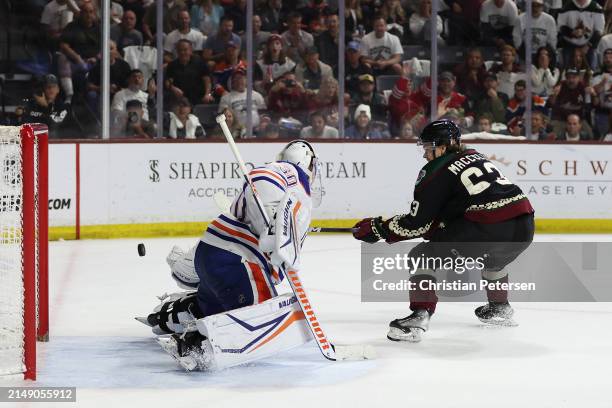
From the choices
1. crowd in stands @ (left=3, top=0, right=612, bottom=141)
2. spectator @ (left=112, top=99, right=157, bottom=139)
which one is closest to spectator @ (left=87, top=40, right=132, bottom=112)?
crowd in stands @ (left=3, top=0, right=612, bottom=141)

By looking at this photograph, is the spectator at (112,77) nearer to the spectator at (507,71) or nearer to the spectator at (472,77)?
the spectator at (472,77)

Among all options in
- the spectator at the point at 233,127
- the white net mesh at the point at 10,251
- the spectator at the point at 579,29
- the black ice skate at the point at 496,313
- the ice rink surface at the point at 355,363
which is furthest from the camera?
the spectator at the point at 579,29

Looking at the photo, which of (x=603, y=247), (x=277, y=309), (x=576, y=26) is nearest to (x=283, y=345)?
(x=277, y=309)

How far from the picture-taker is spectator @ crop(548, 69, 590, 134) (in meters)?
9.21

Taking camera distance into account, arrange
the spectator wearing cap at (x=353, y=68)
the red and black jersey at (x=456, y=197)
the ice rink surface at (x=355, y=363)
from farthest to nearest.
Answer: the spectator wearing cap at (x=353, y=68) < the red and black jersey at (x=456, y=197) < the ice rink surface at (x=355, y=363)

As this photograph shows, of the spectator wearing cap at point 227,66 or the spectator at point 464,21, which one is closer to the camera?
the spectator wearing cap at point 227,66

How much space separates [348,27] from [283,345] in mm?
5453

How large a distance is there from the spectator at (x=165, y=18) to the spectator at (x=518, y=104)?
273cm

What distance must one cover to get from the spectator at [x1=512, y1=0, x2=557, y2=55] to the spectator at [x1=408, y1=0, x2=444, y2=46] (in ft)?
2.14

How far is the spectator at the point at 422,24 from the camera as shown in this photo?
9.00m

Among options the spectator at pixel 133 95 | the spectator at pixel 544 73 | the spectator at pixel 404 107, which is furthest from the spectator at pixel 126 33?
the spectator at pixel 544 73

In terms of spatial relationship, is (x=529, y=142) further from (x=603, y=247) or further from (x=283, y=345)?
(x=283, y=345)

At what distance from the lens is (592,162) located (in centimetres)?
869

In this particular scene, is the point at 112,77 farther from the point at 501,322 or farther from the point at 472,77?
the point at 501,322
